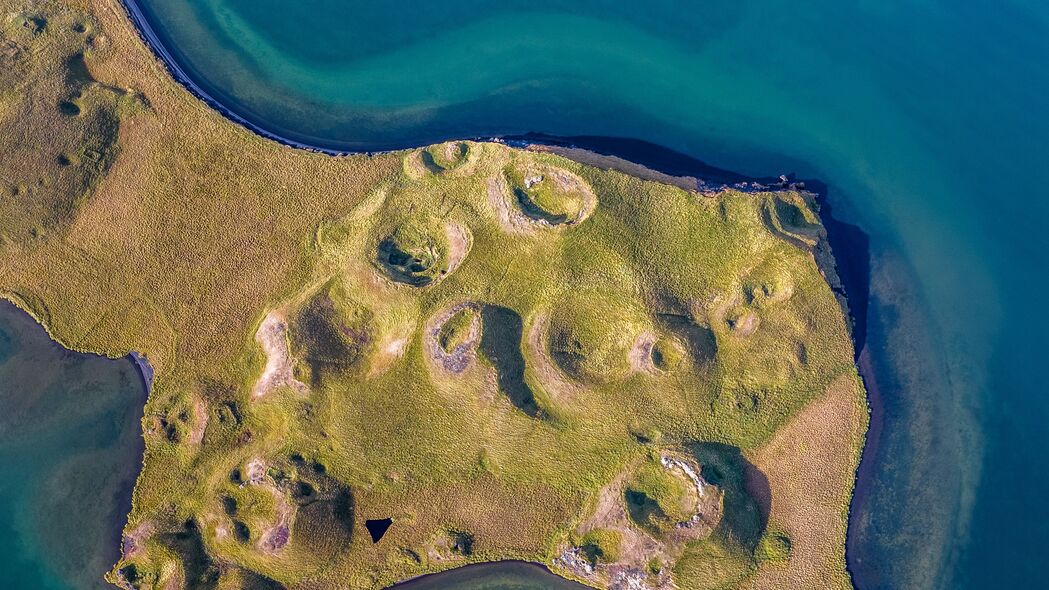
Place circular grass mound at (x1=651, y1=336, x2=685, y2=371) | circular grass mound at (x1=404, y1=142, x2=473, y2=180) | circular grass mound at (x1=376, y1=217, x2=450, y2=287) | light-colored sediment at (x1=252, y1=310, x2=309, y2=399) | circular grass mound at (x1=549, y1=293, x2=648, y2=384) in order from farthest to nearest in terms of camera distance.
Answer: circular grass mound at (x1=404, y1=142, x2=473, y2=180) < circular grass mound at (x1=376, y1=217, x2=450, y2=287) < circular grass mound at (x1=549, y1=293, x2=648, y2=384) < circular grass mound at (x1=651, y1=336, x2=685, y2=371) < light-colored sediment at (x1=252, y1=310, x2=309, y2=399)

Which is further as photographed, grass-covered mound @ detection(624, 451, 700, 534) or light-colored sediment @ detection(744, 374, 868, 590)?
light-colored sediment @ detection(744, 374, 868, 590)

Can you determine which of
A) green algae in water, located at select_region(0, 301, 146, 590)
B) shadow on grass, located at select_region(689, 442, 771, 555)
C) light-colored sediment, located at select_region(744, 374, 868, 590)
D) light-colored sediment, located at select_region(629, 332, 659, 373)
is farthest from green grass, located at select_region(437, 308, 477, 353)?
green algae in water, located at select_region(0, 301, 146, 590)

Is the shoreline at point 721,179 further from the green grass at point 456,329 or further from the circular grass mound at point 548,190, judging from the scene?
the green grass at point 456,329

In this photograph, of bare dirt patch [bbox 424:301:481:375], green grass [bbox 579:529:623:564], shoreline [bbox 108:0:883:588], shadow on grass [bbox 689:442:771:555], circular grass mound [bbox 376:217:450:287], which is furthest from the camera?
shoreline [bbox 108:0:883:588]

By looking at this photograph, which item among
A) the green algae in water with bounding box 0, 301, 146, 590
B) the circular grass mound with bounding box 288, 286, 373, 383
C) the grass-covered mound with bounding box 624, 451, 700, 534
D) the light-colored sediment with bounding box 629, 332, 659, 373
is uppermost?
the light-colored sediment with bounding box 629, 332, 659, 373

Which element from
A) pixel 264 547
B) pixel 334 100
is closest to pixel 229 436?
pixel 264 547

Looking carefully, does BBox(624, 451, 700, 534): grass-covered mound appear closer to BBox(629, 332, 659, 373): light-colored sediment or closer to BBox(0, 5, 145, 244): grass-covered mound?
BBox(629, 332, 659, 373): light-colored sediment

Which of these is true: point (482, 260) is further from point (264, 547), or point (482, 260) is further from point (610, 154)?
point (264, 547)

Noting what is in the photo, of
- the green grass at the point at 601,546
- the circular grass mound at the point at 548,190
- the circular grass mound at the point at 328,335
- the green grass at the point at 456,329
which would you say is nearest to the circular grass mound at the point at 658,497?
the green grass at the point at 601,546
